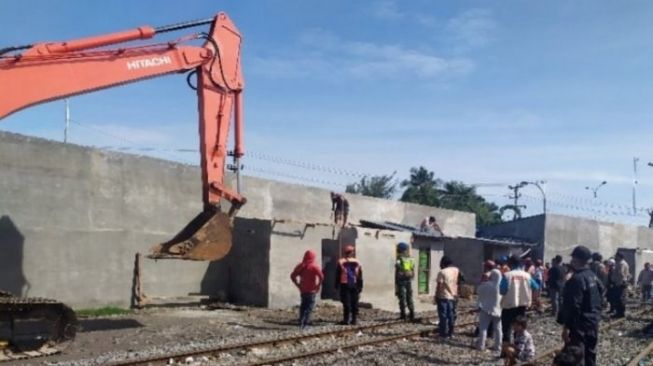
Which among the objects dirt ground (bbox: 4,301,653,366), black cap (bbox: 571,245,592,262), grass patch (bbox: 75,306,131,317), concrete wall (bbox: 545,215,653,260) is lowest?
dirt ground (bbox: 4,301,653,366)

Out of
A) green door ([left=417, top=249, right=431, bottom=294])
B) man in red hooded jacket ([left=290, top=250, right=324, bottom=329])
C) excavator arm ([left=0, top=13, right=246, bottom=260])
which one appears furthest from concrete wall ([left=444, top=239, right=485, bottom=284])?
excavator arm ([left=0, top=13, right=246, bottom=260])

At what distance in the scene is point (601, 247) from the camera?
1869 inches

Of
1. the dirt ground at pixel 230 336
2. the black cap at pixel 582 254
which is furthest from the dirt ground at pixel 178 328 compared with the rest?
the black cap at pixel 582 254

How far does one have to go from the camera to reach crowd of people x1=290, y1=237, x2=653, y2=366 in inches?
335

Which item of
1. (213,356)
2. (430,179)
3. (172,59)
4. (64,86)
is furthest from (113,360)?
(430,179)

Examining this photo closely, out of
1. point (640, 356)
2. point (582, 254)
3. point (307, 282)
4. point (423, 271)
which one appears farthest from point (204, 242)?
point (423, 271)

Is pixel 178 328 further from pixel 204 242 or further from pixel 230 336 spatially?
pixel 204 242

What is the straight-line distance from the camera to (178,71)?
591 inches

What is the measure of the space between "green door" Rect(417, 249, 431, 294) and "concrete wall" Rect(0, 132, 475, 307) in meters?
7.08

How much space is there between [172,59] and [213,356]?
6.21m

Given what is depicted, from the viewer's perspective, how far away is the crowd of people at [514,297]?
850 cm

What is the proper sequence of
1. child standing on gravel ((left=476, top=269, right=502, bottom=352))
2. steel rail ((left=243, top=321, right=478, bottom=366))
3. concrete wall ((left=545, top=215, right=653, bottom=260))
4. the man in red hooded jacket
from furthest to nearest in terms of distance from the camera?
concrete wall ((left=545, top=215, right=653, bottom=260)) → the man in red hooded jacket → child standing on gravel ((left=476, top=269, right=502, bottom=352)) → steel rail ((left=243, top=321, right=478, bottom=366))

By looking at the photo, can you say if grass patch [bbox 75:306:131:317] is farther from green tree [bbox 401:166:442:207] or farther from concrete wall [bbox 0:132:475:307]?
green tree [bbox 401:166:442:207]

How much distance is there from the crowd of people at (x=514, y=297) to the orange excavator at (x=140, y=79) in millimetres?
2735
